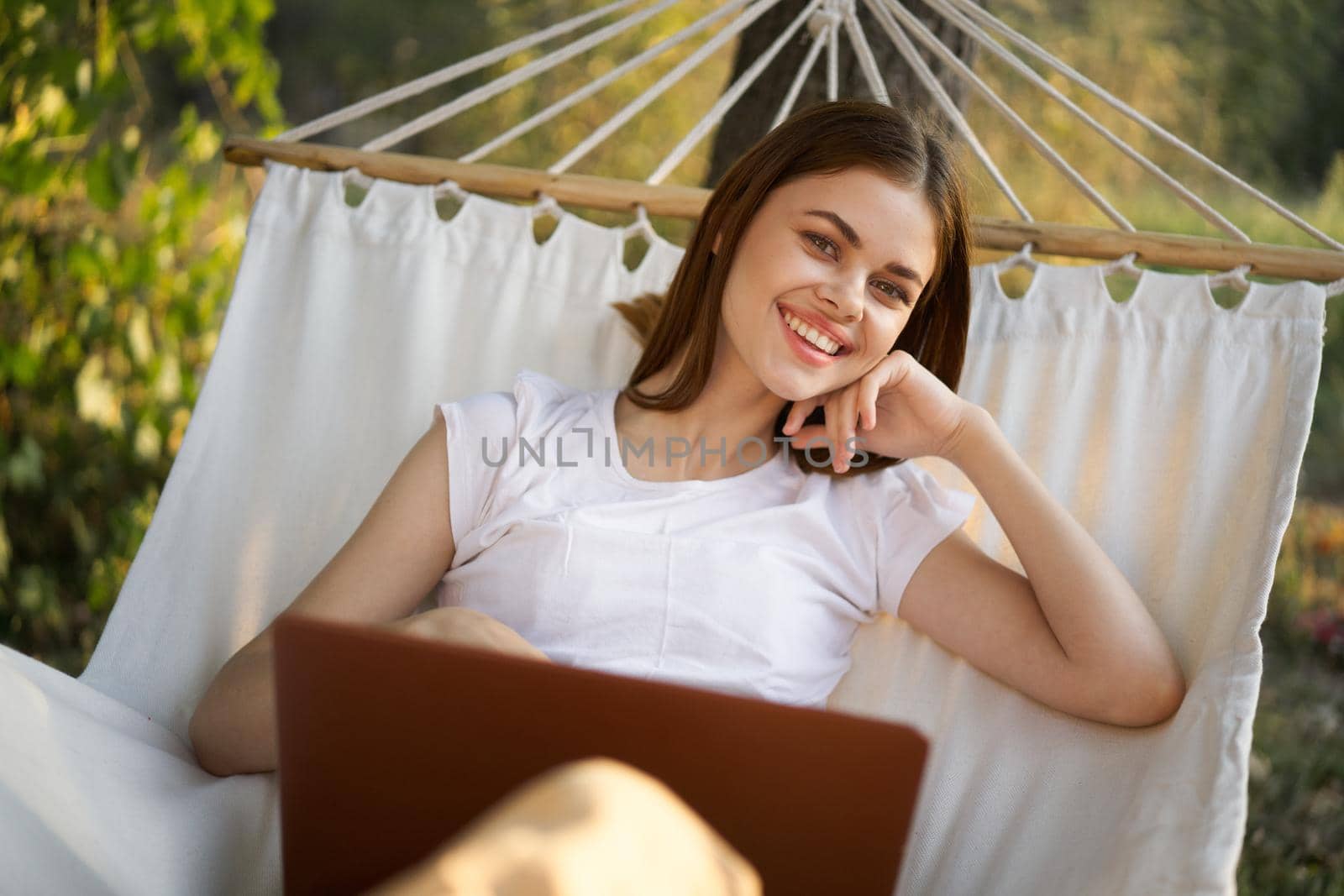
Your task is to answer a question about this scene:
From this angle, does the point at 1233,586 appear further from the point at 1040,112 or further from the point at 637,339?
the point at 1040,112

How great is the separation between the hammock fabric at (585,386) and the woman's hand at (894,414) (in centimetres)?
18

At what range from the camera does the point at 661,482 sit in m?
1.47

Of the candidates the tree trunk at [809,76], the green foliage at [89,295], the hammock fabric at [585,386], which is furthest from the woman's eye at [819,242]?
the green foliage at [89,295]

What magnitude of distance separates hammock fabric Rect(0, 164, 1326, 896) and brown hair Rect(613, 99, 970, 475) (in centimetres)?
14

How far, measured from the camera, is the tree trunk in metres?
2.09

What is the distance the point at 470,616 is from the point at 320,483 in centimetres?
64

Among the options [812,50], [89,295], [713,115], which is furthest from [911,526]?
[89,295]

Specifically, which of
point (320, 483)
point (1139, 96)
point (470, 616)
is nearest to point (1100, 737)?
point (470, 616)

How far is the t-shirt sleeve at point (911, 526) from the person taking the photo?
143 cm

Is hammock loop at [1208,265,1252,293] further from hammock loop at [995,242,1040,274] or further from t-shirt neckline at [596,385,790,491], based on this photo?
t-shirt neckline at [596,385,790,491]

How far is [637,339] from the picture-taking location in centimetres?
176

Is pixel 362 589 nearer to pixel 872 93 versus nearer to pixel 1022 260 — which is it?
pixel 1022 260

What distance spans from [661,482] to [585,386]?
1.14 feet

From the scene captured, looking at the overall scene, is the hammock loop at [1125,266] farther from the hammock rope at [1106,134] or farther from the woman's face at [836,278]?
the woman's face at [836,278]
